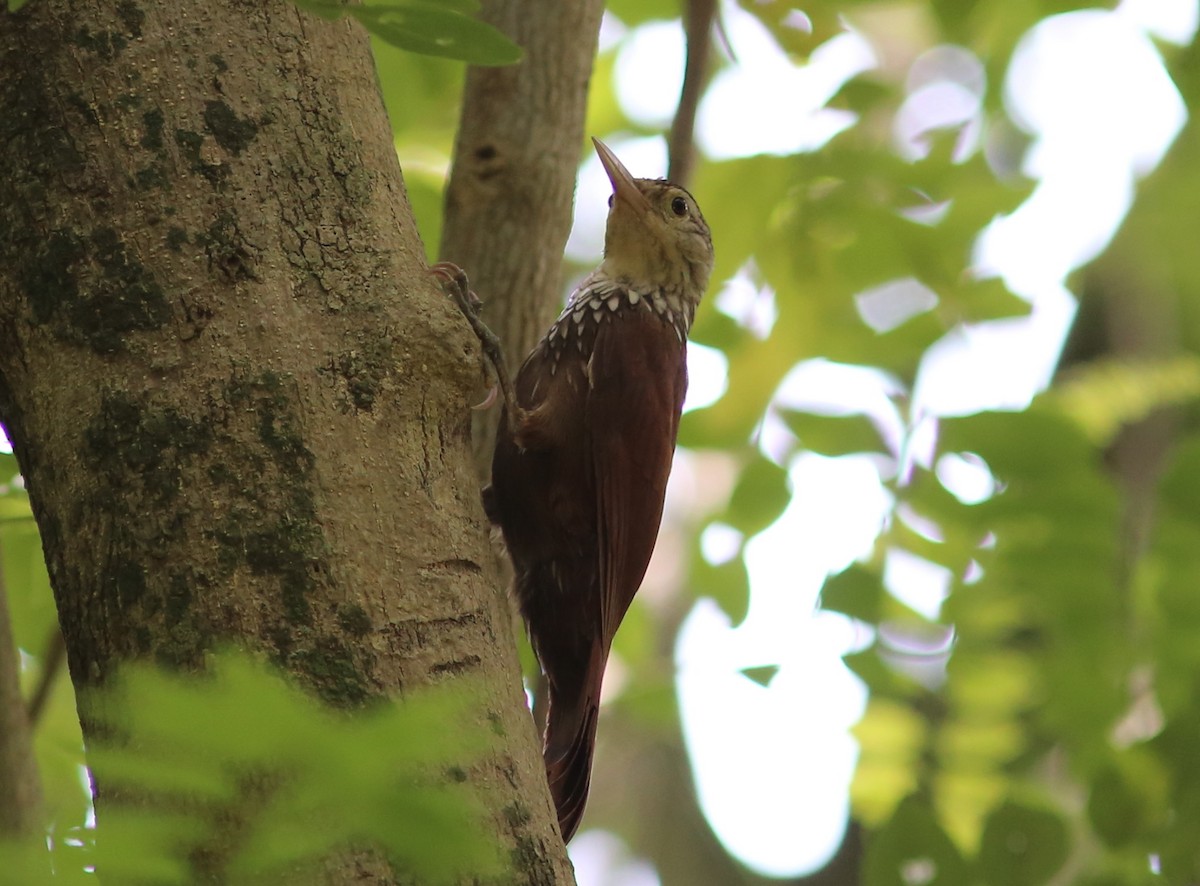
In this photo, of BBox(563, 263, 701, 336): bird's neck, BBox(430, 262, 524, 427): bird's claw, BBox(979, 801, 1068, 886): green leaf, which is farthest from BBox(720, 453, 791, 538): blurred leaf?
BBox(979, 801, 1068, 886): green leaf

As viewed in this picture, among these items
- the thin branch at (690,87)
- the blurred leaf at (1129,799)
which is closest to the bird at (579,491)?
the thin branch at (690,87)

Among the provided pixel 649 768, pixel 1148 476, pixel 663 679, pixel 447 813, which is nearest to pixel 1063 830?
pixel 663 679

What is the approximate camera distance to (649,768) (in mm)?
6145

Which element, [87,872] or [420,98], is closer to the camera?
[87,872]

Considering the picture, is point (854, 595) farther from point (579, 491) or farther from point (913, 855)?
point (579, 491)

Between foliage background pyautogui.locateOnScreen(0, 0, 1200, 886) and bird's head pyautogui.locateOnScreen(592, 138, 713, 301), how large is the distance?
0.48 feet

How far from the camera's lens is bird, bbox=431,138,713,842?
8.71ft

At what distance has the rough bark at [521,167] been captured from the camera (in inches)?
104

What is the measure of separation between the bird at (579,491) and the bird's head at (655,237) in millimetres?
333

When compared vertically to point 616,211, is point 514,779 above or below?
below

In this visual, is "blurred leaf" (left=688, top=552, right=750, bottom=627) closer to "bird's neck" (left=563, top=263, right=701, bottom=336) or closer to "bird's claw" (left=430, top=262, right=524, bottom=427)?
"bird's neck" (left=563, top=263, right=701, bottom=336)

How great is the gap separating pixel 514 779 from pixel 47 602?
1.38m

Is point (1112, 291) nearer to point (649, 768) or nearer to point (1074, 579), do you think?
point (1074, 579)

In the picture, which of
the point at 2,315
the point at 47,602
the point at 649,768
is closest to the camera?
the point at 2,315
